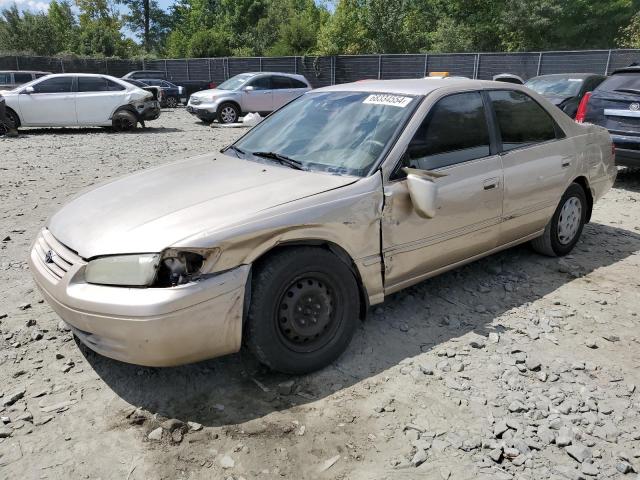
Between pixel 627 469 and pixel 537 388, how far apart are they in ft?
2.14

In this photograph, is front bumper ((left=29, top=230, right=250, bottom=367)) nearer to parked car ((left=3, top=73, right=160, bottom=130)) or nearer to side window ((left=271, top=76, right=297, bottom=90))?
parked car ((left=3, top=73, right=160, bottom=130))

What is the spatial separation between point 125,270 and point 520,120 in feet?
10.8

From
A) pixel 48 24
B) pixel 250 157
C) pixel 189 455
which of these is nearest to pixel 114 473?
pixel 189 455

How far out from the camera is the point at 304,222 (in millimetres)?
2930

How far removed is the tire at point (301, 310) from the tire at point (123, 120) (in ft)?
41.1

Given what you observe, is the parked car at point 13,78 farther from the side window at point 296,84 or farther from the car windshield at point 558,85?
the car windshield at point 558,85

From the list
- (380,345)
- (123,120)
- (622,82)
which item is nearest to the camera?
(380,345)

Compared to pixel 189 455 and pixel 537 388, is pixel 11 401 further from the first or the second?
pixel 537 388

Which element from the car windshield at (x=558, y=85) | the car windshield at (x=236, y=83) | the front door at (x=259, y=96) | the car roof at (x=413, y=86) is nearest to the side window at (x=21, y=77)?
the car windshield at (x=236, y=83)

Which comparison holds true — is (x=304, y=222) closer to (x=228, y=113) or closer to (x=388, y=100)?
(x=388, y=100)

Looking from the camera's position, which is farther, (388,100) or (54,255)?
(388,100)

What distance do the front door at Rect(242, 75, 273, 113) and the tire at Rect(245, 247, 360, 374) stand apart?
565 inches

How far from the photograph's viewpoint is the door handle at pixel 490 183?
389 centimetres

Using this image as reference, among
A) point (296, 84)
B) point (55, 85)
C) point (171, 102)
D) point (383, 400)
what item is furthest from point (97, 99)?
point (383, 400)
